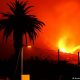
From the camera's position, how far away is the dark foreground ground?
7100 centimetres

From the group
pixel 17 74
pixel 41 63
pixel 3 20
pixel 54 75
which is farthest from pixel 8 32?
pixel 41 63

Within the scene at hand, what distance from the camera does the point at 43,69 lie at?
3012 inches

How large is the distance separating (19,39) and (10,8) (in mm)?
6140

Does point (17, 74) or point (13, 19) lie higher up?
point (13, 19)

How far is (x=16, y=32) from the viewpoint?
62469 millimetres

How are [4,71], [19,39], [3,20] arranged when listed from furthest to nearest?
[4,71]
[3,20]
[19,39]

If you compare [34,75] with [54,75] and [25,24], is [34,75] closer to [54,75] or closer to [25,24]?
[54,75]

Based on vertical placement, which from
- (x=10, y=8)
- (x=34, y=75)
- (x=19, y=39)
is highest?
(x=10, y=8)

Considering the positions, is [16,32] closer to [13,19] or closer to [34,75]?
[13,19]

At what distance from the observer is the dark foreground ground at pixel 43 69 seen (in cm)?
7100

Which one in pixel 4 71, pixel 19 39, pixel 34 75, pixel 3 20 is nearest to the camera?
pixel 19 39

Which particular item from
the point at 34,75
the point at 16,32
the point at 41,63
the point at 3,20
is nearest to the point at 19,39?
the point at 16,32

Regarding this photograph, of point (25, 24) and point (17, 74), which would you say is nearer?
point (25, 24)

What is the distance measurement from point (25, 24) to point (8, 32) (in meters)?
2.98
